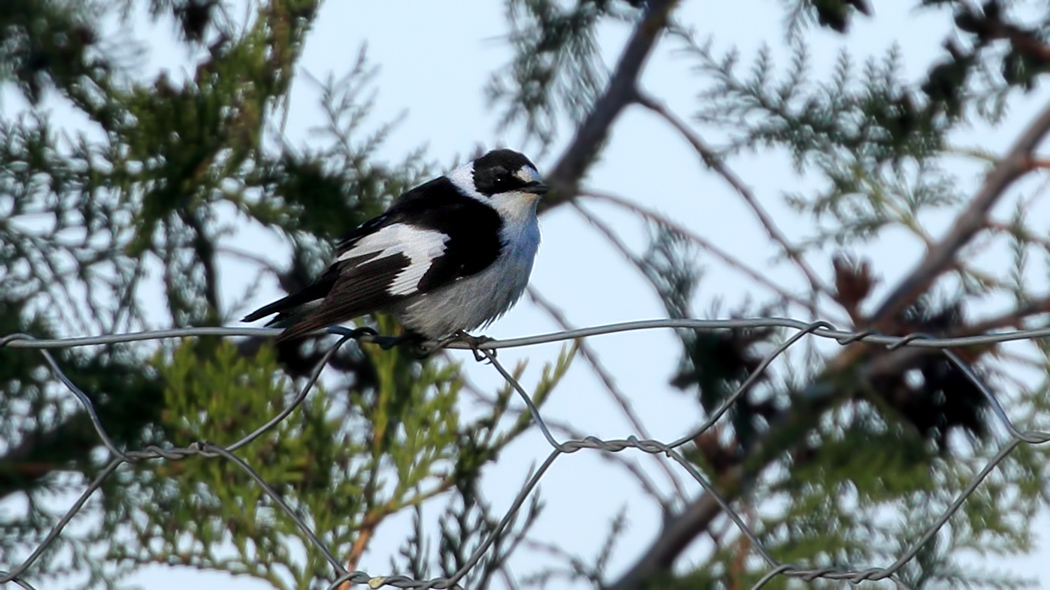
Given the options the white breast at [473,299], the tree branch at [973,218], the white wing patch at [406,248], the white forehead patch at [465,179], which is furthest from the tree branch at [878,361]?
the white wing patch at [406,248]

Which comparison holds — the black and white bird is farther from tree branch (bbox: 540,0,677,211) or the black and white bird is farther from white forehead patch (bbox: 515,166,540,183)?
tree branch (bbox: 540,0,677,211)

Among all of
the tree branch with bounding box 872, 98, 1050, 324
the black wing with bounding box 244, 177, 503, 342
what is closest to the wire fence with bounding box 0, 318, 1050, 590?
the black wing with bounding box 244, 177, 503, 342

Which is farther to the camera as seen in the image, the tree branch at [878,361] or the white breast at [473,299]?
the tree branch at [878,361]

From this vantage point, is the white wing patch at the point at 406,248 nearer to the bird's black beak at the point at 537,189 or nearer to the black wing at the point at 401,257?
the black wing at the point at 401,257

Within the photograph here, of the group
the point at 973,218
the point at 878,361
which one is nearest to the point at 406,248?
the point at 878,361

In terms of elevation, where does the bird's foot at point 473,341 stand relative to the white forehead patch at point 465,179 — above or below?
below

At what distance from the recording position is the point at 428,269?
3.29 metres

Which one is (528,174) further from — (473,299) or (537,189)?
(473,299)

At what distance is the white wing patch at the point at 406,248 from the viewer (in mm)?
3262

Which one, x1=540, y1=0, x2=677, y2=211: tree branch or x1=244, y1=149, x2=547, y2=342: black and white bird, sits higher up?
x1=540, y1=0, x2=677, y2=211: tree branch

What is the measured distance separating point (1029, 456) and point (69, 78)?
273cm

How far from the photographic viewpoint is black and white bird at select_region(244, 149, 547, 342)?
3207mm

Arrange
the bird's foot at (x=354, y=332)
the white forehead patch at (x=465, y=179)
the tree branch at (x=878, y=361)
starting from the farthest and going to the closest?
the tree branch at (x=878, y=361)
the white forehead patch at (x=465, y=179)
the bird's foot at (x=354, y=332)

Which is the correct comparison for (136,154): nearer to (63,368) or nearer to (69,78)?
(69,78)
